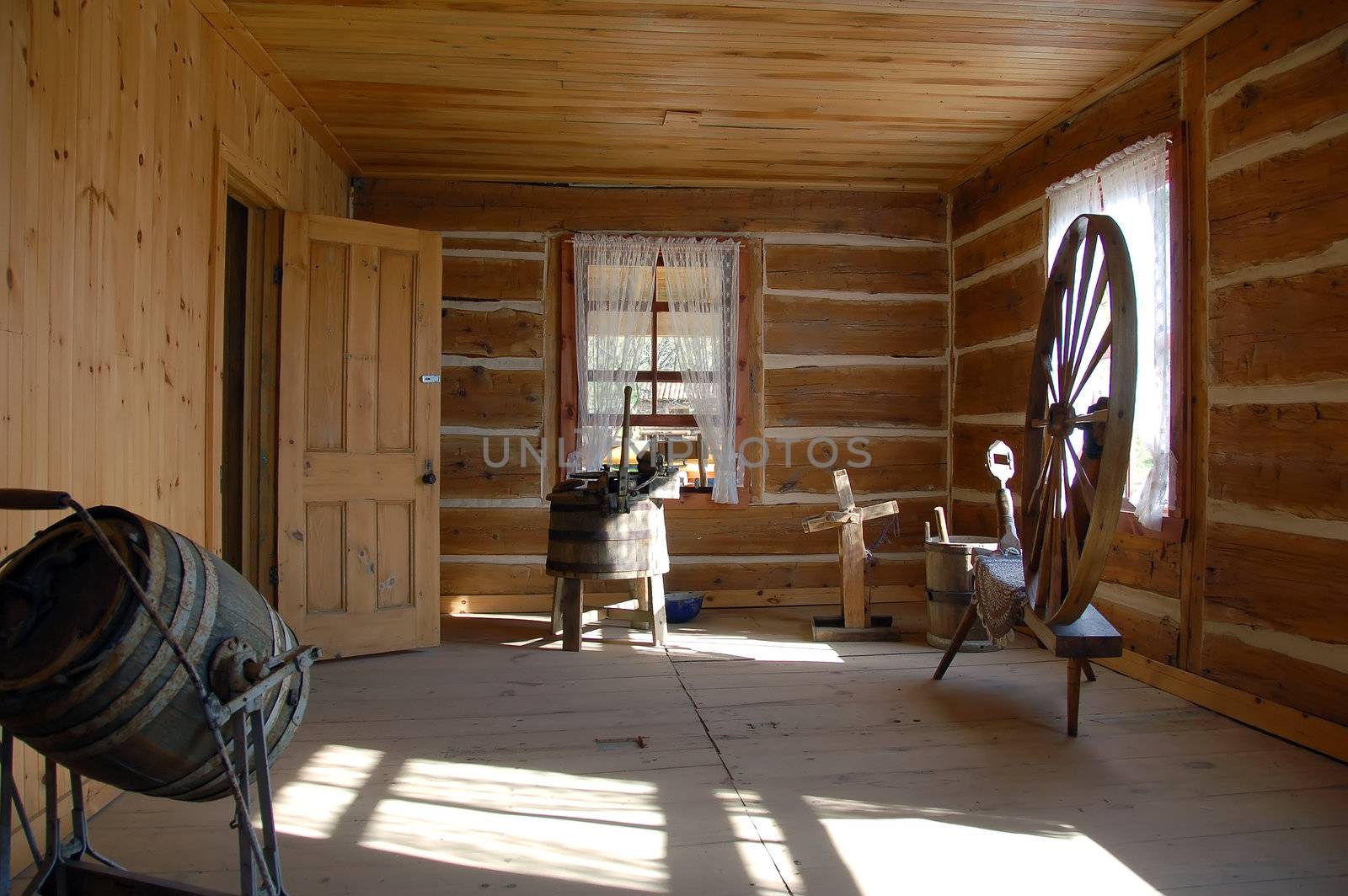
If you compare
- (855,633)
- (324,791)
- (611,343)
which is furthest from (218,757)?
(611,343)

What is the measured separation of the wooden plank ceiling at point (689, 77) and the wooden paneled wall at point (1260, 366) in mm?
422

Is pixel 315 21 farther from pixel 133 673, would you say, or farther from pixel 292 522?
pixel 133 673

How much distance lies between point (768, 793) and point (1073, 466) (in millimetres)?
1823

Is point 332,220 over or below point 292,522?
over

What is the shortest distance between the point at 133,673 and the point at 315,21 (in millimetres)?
3231

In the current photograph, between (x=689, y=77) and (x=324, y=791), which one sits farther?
(x=689, y=77)

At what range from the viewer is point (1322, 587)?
3393mm

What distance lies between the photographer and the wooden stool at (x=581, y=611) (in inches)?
195

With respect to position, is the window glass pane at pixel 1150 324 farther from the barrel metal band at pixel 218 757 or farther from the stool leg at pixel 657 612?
the barrel metal band at pixel 218 757

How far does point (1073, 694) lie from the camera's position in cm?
352

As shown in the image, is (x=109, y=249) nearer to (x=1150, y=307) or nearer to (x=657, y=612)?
(x=657, y=612)

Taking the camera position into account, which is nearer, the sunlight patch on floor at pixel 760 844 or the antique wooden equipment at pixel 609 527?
the sunlight patch on floor at pixel 760 844

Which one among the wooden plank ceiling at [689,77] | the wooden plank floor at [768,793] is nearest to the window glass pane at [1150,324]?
the wooden plank ceiling at [689,77]

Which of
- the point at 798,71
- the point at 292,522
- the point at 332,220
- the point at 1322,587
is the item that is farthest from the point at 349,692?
the point at 1322,587
